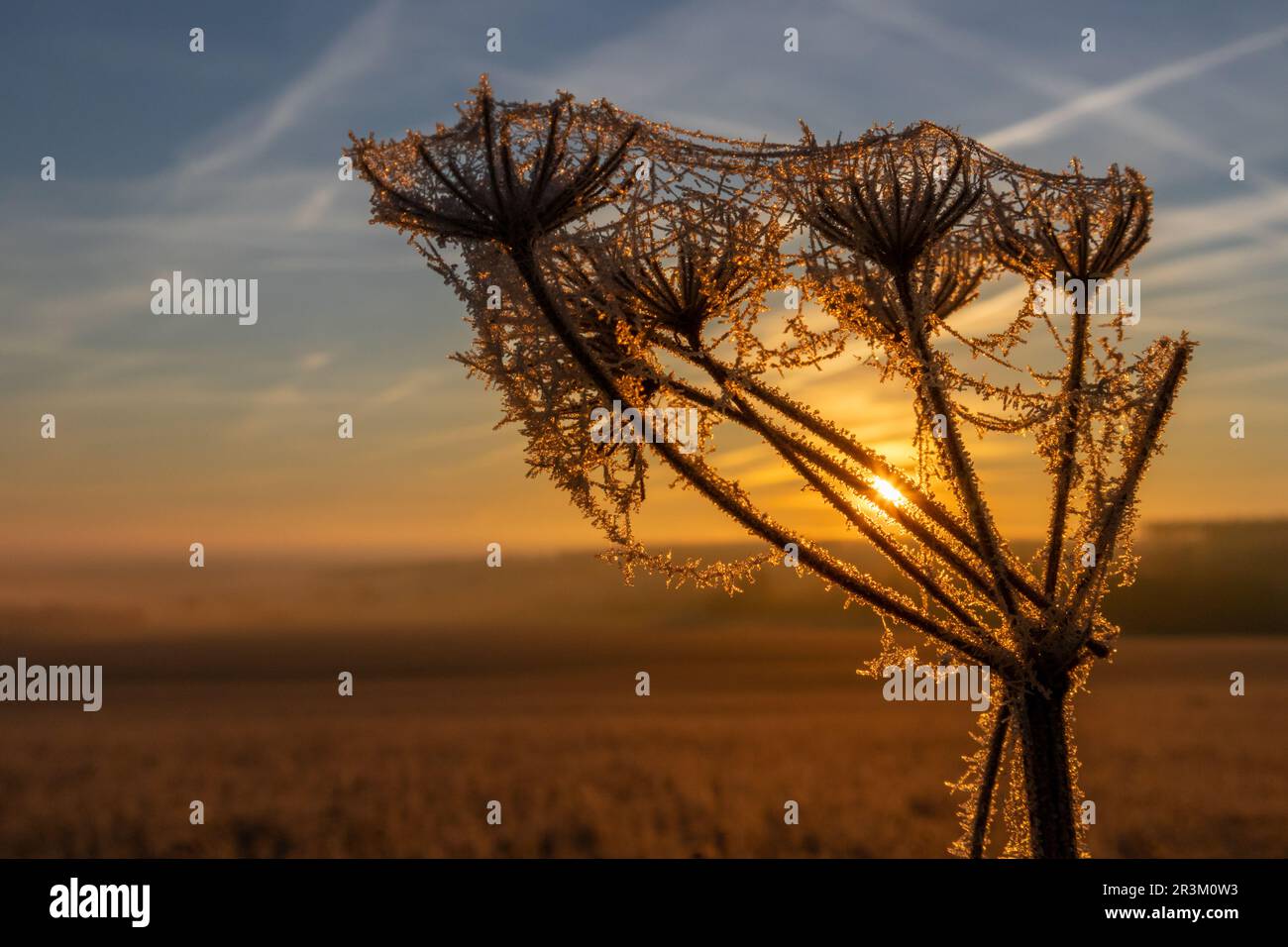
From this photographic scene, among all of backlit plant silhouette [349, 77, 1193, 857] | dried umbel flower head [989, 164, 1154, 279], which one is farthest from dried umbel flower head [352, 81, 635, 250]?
dried umbel flower head [989, 164, 1154, 279]

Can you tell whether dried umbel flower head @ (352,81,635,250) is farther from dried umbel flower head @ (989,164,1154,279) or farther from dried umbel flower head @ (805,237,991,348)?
dried umbel flower head @ (989,164,1154,279)

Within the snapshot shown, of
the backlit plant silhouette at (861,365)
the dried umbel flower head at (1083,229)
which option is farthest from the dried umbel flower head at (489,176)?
the dried umbel flower head at (1083,229)

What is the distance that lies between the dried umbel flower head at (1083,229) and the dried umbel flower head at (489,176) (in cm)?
305

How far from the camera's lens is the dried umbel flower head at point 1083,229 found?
7223 millimetres

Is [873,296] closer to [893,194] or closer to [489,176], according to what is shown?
[893,194]

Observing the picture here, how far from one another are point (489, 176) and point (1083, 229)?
4.28 m

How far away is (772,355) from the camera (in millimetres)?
6742

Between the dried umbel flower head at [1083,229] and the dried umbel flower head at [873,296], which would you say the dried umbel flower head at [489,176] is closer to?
the dried umbel flower head at [873,296]

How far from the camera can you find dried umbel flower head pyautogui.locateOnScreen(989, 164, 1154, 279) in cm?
722

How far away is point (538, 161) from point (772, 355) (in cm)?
201
